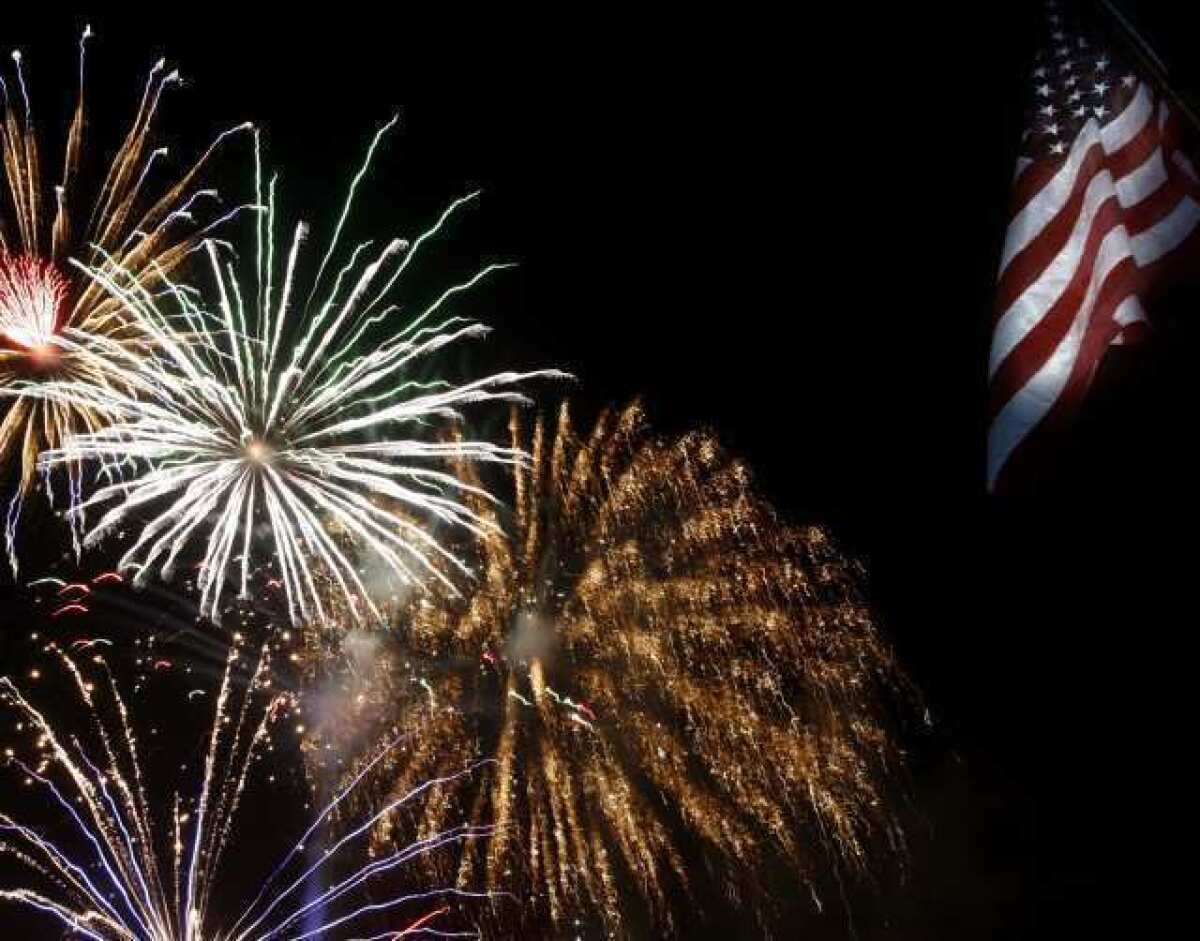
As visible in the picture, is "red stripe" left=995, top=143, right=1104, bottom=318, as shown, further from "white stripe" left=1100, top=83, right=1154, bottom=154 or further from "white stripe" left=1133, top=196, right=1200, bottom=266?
"white stripe" left=1133, top=196, right=1200, bottom=266

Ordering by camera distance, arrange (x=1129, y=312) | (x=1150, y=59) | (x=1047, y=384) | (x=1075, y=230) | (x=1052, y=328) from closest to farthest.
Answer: (x=1150, y=59)
(x=1129, y=312)
(x=1047, y=384)
(x=1052, y=328)
(x=1075, y=230)

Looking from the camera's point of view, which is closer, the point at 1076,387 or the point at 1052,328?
the point at 1076,387

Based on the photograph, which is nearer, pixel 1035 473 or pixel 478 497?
pixel 1035 473

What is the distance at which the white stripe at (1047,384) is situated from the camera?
5484 mm

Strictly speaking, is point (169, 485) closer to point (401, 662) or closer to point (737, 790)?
point (401, 662)

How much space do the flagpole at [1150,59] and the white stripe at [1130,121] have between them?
76 cm

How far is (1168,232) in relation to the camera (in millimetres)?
5426

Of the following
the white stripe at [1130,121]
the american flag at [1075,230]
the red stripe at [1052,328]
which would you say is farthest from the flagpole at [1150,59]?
the red stripe at [1052,328]

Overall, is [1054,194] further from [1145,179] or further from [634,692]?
[634,692]

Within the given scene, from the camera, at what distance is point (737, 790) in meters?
13.4

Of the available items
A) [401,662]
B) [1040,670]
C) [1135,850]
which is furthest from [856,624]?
[401,662]

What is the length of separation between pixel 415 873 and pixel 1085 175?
1496 cm

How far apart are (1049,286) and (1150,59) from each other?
4.35 ft

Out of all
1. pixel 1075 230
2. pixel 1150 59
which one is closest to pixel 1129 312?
pixel 1075 230
